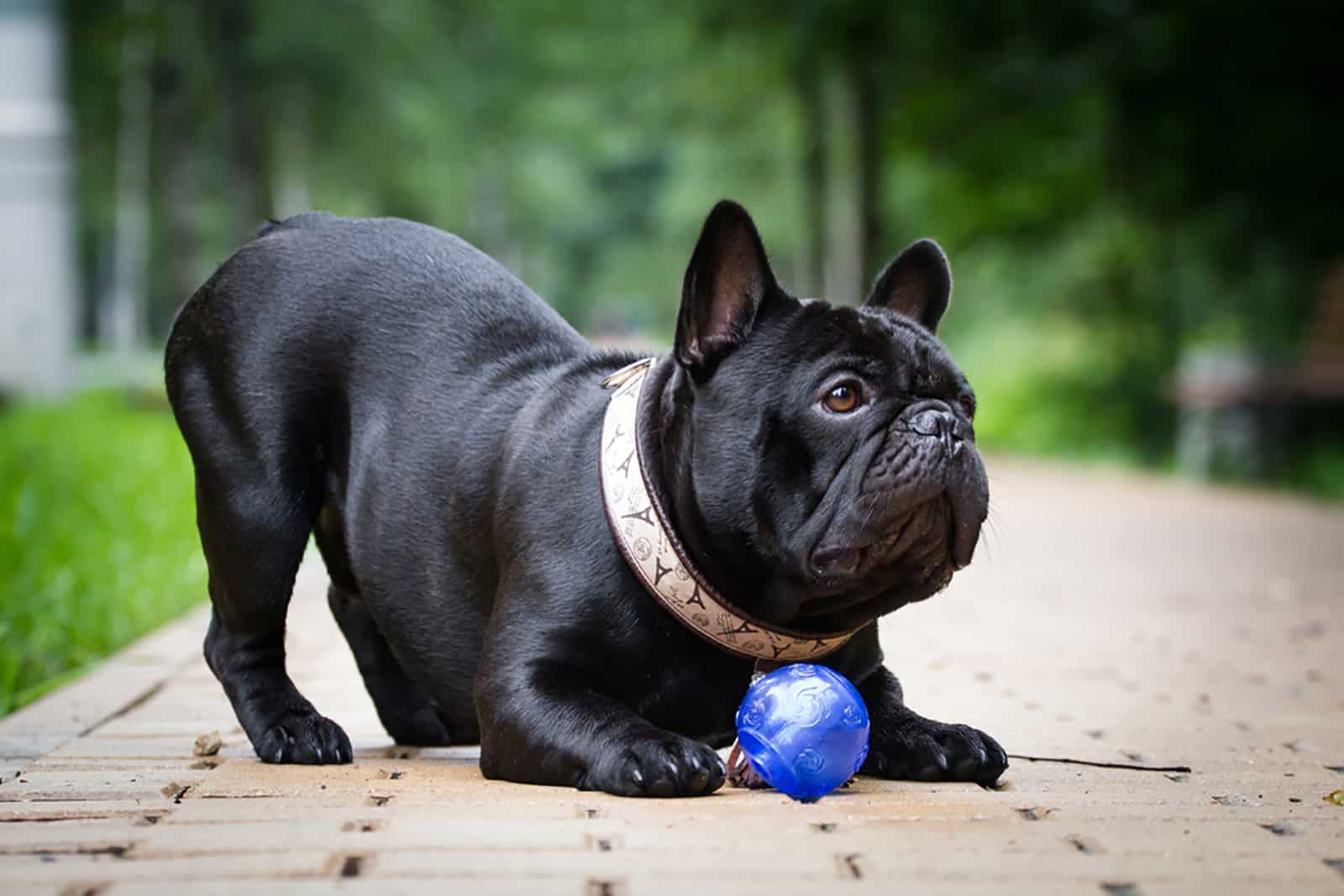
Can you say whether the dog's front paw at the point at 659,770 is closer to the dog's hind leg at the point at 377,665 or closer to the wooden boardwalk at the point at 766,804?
the wooden boardwalk at the point at 766,804

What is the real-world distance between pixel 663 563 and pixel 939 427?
24.5 inches

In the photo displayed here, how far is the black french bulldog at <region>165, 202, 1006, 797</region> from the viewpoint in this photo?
131 inches

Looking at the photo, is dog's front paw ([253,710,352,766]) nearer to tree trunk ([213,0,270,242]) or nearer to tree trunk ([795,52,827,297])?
tree trunk ([213,0,270,242])

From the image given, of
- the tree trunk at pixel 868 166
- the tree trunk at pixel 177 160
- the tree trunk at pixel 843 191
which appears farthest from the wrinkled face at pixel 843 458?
the tree trunk at pixel 177 160

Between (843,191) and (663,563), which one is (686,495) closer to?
(663,563)

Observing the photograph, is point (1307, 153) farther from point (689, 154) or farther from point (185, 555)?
point (689, 154)

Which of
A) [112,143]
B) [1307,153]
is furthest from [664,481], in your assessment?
[112,143]

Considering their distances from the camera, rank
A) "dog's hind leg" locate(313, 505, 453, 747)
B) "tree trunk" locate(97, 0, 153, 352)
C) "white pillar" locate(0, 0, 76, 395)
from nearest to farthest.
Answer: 1. "dog's hind leg" locate(313, 505, 453, 747)
2. "white pillar" locate(0, 0, 76, 395)
3. "tree trunk" locate(97, 0, 153, 352)

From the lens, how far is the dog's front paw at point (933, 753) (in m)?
3.52

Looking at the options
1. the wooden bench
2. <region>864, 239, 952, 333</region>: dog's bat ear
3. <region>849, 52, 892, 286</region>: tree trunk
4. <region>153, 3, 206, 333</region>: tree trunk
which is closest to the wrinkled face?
<region>864, 239, 952, 333</region>: dog's bat ear

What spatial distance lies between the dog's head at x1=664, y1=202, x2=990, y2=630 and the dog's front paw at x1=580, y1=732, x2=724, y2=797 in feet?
1.21

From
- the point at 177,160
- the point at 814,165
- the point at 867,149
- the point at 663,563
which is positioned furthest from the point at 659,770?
the point at 814,165

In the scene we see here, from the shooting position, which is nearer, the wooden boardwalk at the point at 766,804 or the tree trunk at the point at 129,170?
the wooden boardwalk at the point at 766,804

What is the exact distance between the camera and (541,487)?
369 cm
